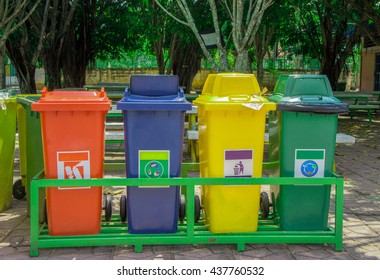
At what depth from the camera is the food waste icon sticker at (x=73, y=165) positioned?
13.0 feet

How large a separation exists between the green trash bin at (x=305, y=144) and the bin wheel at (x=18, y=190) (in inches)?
125

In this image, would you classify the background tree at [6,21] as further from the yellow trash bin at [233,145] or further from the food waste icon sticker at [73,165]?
the yellow trash bin at [233,145]

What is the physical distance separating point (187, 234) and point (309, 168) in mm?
1190

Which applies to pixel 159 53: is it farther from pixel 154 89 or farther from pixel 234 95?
pixel 234 95

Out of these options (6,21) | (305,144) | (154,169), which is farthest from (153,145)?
(6,21)

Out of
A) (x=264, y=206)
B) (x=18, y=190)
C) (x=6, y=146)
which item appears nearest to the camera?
(x=264, y=206)

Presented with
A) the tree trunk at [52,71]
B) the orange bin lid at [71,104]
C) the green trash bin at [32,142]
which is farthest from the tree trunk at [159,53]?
the orange bin lid at [71,104]

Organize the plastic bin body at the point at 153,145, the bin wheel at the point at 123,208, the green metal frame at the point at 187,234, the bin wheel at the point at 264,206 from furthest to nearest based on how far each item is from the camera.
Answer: the bin wheel at the point at 264,206 → the bin wheel at the point at 123,208 → the plastic bin body at the point at 153,145 → the green metal frame at the point at 187,234

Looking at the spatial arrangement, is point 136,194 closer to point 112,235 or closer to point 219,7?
point 112,235

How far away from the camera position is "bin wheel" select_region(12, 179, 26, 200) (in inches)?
229

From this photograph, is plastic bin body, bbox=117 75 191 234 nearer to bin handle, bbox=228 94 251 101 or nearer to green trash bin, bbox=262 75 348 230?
bin handle, bbox=228 94 251 101

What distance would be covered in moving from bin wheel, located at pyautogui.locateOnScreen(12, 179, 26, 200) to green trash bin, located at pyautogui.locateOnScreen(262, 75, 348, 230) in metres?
3.17

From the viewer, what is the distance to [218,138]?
4070 millimetres

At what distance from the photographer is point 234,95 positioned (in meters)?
4.13
